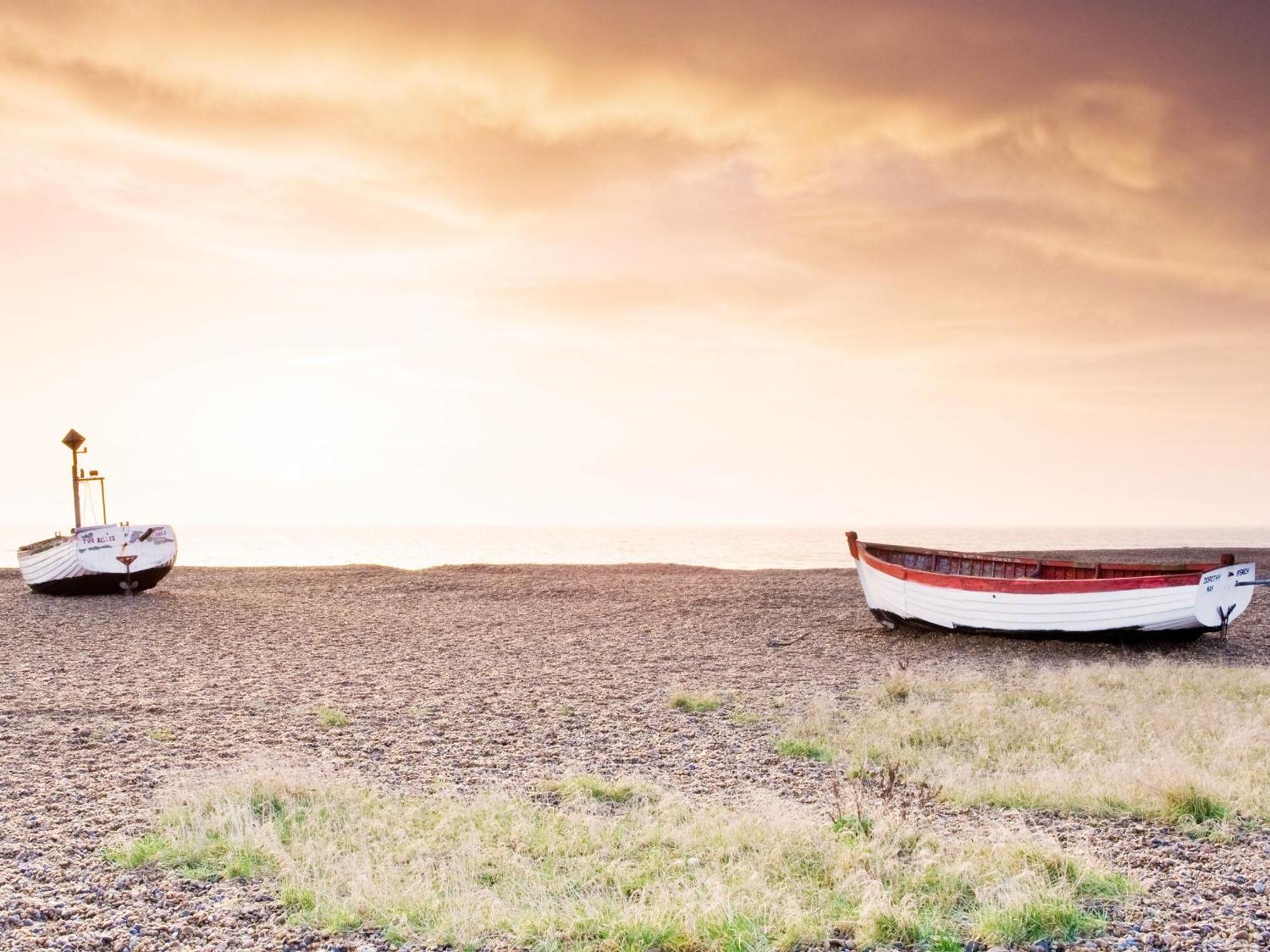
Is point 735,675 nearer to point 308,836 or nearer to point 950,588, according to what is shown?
point 950,588

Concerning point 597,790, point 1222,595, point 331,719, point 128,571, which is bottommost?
point 597,790

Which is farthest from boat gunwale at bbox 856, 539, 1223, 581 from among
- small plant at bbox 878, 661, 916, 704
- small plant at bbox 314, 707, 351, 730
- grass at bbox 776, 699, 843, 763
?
small plant at bbox 314, 707, 351, 730

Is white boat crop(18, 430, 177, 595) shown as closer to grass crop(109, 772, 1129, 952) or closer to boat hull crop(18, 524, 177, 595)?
boat hull crop(18, 524, 177, 595)

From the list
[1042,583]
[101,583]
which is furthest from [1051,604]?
[101,583]

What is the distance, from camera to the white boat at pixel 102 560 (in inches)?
967

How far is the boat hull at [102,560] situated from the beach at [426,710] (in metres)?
0.73

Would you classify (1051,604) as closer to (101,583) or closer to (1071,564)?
(1071,564)

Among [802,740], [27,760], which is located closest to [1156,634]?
[802,740]

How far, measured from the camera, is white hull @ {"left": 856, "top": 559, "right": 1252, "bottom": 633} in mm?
14836

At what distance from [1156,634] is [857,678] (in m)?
5.37

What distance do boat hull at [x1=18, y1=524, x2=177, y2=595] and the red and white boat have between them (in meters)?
18.3

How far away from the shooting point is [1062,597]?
1564 cm

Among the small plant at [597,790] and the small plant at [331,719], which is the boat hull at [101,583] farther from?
the small plant at [597,790]

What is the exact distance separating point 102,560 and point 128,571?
26.5 inches
